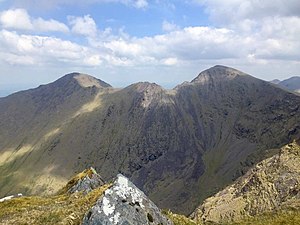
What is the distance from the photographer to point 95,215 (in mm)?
22062

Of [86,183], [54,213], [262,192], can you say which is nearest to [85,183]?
[86,183]

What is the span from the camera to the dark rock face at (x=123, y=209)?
22000 mm

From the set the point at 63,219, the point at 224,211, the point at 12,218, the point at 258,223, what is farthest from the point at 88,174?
the point at 224,211

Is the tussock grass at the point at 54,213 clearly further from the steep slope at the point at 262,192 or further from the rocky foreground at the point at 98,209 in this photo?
the steep slope at the point at 262,192

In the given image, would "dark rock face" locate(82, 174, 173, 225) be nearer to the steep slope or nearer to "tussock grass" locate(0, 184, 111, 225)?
"tussock grass" locate(0, 184, 111, 225)

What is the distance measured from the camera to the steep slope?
386 feet

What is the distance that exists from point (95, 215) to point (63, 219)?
361 cm

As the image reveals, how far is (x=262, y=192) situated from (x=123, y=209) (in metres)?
116

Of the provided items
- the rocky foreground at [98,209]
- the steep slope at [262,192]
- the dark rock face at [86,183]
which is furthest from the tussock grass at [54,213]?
the steep slope at [262,192]

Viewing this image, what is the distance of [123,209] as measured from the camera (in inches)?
893

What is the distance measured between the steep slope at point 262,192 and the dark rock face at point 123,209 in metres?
94.0

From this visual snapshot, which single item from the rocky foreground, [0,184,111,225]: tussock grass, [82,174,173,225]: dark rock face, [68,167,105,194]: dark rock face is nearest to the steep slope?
[68,167,105,194]: dark rock face

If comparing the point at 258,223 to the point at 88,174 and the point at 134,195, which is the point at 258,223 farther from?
the point at 88,174


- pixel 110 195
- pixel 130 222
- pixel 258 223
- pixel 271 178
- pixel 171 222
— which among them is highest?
pixel 110 195
